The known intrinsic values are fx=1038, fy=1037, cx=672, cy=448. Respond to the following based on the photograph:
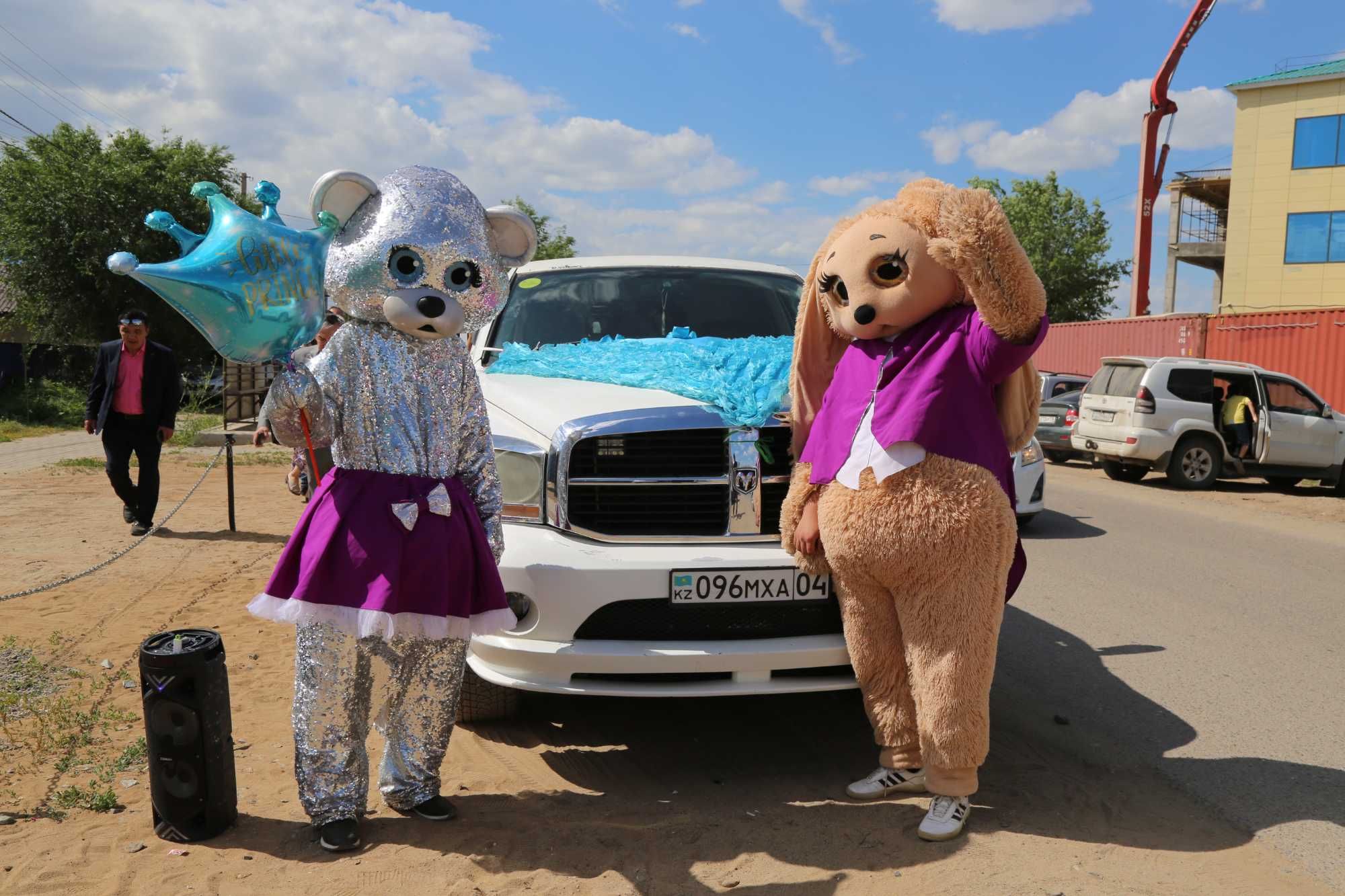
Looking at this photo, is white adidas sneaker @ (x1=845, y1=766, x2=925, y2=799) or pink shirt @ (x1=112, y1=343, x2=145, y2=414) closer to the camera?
white adidas sneaker @ (x1=845, y1=766, x2=925, y2=799)

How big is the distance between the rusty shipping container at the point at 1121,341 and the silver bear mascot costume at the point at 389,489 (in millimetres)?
18699

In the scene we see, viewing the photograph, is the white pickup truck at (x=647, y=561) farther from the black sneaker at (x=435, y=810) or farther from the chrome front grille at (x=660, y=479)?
the black sneaker at (x=435, y=810)

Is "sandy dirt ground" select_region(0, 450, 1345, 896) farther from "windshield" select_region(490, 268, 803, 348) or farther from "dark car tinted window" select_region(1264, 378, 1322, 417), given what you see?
"dark car tinted window" select_region(1264, 378, 1322, 417)

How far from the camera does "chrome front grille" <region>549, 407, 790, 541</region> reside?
12.1 ft

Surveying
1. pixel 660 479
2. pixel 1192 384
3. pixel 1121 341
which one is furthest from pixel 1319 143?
pixel 660 479

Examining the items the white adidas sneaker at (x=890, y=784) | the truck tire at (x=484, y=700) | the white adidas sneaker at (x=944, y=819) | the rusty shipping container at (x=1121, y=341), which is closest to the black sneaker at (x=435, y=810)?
the truck tire at (x=484, y=700)

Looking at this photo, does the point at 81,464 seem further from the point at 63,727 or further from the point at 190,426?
the point at 63,727

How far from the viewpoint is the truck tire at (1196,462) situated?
1441 centimetres

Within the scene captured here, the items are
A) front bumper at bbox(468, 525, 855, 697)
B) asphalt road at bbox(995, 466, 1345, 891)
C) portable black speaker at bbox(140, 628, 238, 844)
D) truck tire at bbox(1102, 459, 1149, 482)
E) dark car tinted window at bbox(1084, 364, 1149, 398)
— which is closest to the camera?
portable black speaker at bbox(140, 628, 238, 844)

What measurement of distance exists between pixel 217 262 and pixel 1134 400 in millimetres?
13901

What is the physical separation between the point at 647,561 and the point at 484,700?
1.12 meters

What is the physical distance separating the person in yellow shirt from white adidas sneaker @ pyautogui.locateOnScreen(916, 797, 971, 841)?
13.0 meters

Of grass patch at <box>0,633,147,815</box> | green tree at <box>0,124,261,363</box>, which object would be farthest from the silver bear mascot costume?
green tree at <box>0,124,261,363</box>

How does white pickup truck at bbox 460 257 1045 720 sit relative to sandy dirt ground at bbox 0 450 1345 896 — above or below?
above
